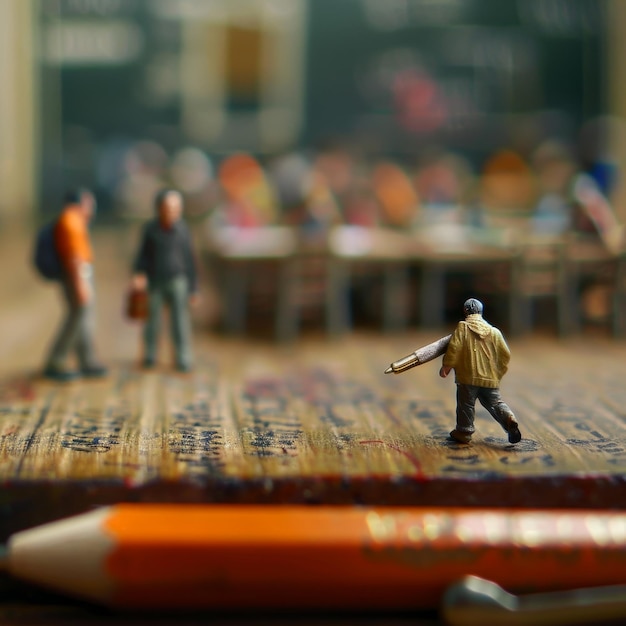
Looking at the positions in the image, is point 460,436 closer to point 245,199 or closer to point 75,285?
point 75,285

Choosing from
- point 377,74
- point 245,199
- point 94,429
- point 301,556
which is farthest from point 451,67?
point 301,556

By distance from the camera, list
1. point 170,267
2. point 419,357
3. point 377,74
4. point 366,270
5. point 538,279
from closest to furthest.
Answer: point 419,357, point 170,267, point 538,279, point 366,270, point 377,74

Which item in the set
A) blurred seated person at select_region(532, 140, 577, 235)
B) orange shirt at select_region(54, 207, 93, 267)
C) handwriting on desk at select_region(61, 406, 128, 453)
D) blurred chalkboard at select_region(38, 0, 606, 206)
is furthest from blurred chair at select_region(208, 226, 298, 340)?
blurred chalkboard at select_region(38, 0, 606, 206)

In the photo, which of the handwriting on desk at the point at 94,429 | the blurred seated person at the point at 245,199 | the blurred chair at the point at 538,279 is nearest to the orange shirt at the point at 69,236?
the handwriting on desk at the point at 94,429

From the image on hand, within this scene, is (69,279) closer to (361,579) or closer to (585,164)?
(361,579)

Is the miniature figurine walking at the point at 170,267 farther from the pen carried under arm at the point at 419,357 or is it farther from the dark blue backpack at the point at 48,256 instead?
the pen carried under arm at the point at 419,357

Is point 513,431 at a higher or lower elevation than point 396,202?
lower
